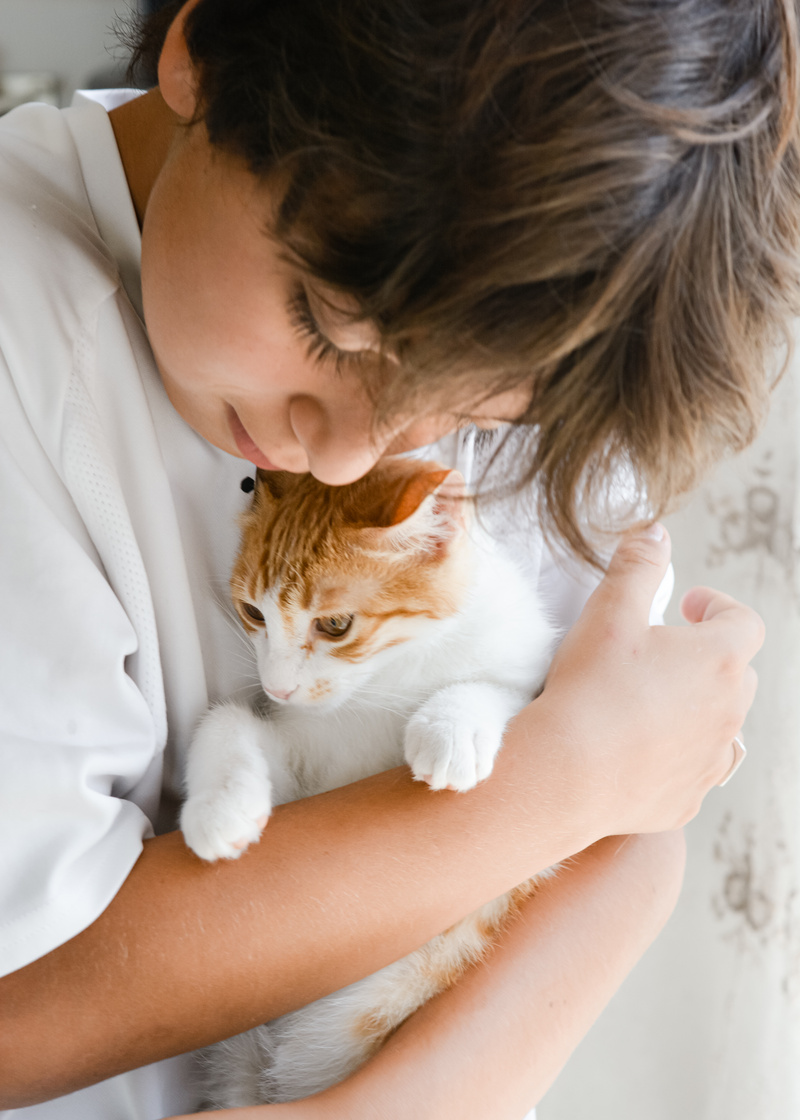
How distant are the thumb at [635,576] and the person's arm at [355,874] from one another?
2 cm

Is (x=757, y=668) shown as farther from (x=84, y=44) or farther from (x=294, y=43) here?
(x=84, y=44)

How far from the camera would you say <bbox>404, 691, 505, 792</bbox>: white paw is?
77cm

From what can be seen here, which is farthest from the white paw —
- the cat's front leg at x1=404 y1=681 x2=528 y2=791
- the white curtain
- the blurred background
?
the blurred background

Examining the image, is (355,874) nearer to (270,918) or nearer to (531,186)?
(270,918)

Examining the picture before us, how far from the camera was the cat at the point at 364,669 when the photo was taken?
86cm

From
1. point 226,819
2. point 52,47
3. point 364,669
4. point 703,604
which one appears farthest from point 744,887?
point 52,47

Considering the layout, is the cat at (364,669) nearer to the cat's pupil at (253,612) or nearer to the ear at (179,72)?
the cat's pupil at (253,612)

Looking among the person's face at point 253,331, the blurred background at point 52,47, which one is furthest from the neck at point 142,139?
the blurred background at point 52,47

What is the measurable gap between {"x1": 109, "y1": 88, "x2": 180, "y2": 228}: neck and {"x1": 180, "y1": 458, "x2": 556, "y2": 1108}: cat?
0.33 m

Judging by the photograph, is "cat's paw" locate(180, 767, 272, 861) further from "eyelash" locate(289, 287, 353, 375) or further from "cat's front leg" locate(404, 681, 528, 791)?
"eyelash" locate(289, 287, 353, 375)

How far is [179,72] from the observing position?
0.63 m

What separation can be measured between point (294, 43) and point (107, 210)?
377 mm

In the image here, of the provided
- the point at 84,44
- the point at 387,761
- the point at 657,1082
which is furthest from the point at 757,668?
the point at 84,44

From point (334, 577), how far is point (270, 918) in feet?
1.30
